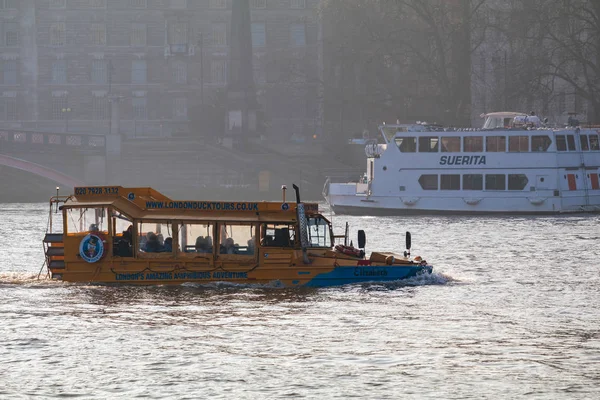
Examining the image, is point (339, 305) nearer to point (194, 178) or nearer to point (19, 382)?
point (19, 382)

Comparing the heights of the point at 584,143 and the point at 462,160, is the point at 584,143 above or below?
above

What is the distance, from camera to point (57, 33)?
443 ft

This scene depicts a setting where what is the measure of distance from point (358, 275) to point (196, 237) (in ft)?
14.4

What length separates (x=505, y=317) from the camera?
33.0m

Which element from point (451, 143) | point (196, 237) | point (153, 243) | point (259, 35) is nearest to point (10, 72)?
point (259, 35)

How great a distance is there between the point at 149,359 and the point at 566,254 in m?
26.1

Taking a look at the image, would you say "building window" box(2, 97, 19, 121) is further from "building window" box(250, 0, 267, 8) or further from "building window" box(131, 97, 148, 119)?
"building window" box(250, 0, 267, 8)

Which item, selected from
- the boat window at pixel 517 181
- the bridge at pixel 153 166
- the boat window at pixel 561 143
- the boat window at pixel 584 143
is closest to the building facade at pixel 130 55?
the bridge at pixel 153 166

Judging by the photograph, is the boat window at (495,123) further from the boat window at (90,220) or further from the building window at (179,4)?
the building window at (179,4)

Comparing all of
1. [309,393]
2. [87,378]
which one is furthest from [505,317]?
[87,378]

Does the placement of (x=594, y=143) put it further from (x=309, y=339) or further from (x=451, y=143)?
(x=309, y=339)

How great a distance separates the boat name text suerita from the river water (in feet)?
97.4

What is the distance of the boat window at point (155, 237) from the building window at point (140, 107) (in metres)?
100

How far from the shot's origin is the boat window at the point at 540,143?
71.8m
